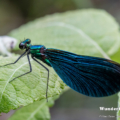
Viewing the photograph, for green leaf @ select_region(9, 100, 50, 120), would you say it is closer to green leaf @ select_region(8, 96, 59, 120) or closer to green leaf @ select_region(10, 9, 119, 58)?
green leaf @ select_region(8, 96, 59, 120)

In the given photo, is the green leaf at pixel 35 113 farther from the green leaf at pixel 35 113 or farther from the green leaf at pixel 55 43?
the green leaf at pixel 55 43

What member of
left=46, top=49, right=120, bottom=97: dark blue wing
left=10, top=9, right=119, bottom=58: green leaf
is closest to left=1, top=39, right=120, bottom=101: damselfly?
left=46, top=49, right=120, bottom=97: dark blue wing

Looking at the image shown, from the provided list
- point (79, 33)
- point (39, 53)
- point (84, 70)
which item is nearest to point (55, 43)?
point (79, 33)

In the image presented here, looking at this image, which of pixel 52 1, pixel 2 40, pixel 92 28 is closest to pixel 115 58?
pixel 92 28

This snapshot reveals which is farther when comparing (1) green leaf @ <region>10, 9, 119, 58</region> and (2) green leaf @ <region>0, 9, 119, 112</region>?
(1) green leaf @ <region>10, 9, 119, 58</region>

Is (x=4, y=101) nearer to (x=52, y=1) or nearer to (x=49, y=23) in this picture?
(x=49, y=23)

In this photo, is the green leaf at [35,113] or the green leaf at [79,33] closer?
the green leaf at [35,113]

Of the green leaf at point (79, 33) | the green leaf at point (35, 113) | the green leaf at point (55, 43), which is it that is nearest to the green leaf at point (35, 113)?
the green leaf at point (35, 113)

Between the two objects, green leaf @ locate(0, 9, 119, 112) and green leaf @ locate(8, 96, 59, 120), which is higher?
green leaf @ locate(0, 9, 119, 112)
